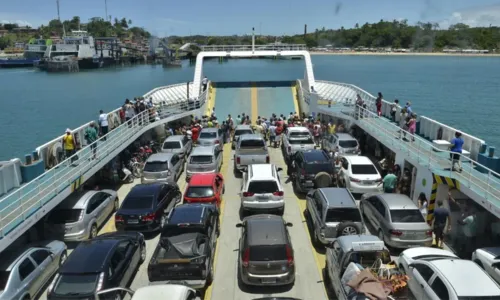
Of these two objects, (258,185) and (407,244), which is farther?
(258,185)

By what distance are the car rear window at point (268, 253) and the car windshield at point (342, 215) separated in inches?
103

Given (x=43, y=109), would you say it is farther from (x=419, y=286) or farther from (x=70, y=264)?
(x=419, y=286)

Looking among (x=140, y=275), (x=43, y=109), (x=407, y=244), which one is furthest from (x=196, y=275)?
(x=43, y=109)

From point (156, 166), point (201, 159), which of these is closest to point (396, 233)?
point (201, 159)

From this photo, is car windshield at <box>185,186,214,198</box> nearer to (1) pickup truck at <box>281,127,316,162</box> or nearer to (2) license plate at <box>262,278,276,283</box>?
(2) license plate at <box>262,278,276,283</box>

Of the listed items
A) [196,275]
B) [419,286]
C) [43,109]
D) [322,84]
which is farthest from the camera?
[43,109]

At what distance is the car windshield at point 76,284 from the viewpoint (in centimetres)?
913

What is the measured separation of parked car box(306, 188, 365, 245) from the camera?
12156 millimetres

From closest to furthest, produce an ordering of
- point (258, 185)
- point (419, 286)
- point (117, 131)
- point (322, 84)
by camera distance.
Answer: point (419, 286) → point (258, 185) → point (117, 131) → point (322, 84)

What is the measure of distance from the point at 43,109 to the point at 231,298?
2384 inches

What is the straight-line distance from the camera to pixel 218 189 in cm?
1642

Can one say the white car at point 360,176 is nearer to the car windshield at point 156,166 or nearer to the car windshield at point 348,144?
the car windshield at point 348,144

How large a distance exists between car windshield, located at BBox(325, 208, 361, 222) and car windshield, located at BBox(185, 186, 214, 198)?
4.73 metres

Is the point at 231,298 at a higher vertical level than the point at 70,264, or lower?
lower
